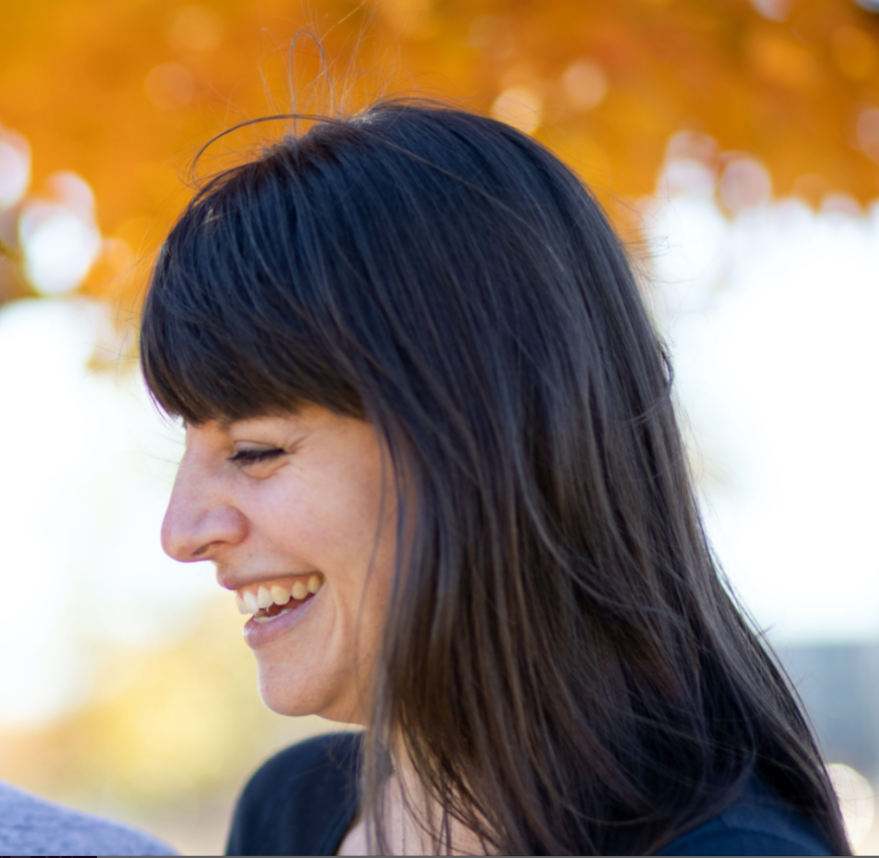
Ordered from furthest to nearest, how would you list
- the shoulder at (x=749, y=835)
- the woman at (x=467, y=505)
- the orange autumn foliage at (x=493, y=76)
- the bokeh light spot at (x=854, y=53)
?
the bokeh light spot at (x=854, y=53) → the orange autumn foliage at (x=493, y=76) → the woman at (x=467, y=505) → the shoulder at (x=749, y=835)

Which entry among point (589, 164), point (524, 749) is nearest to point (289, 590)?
point (524, 749)

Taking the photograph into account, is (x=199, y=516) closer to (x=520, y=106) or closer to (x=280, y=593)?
(x=280, y=593)

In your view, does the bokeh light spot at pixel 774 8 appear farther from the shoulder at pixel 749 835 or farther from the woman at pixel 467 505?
the shoulder at pixel 749 835

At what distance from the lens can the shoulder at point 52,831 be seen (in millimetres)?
1354

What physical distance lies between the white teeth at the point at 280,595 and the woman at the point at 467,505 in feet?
0.06

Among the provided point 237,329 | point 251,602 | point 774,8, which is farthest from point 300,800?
point 774,8

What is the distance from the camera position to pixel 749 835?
1073 mm

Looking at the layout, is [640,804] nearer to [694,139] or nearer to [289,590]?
[289,590]

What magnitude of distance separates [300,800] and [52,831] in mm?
596

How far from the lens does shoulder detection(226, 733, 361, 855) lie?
1.75 meters

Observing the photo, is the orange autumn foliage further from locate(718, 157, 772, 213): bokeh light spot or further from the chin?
the chin

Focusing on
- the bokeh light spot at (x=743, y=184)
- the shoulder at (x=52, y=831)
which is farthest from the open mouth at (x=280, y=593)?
the bokeh light spot at (x=743, y=184)

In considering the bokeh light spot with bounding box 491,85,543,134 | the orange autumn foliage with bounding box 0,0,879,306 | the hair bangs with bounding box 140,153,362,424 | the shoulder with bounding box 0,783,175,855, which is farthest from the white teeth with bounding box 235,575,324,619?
→ the bokeh light spot with bounding box 491,85,543,134

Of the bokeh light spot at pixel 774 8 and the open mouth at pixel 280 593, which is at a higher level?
the bokeh light spot at pixel 774 8
